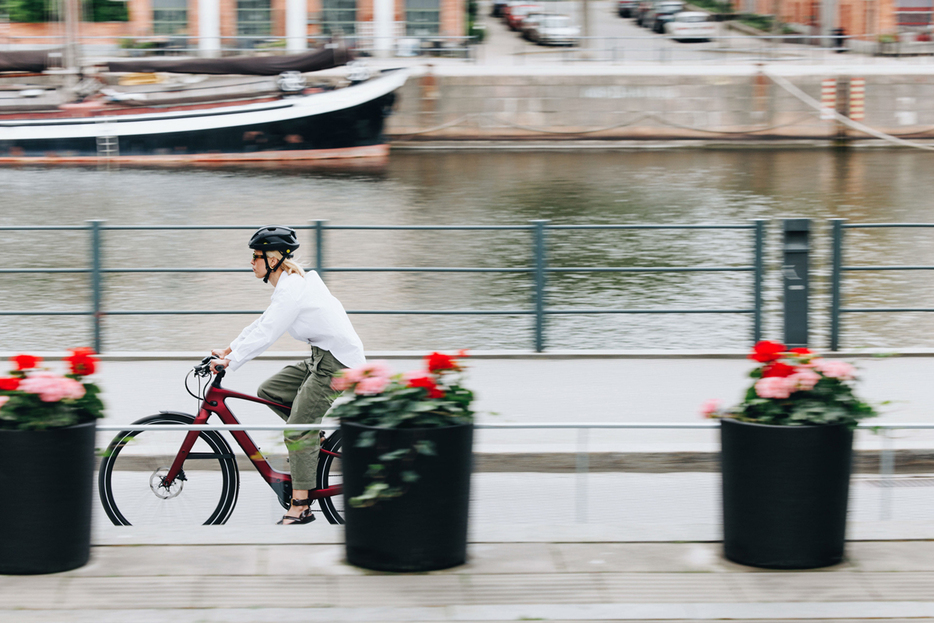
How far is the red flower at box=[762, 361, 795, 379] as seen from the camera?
15.5 ft

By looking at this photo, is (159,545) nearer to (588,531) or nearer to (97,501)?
(97,501)

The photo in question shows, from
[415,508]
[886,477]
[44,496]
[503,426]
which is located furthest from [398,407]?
[886,477]

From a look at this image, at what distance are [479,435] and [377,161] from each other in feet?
110

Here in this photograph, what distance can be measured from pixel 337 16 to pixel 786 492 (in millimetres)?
50400

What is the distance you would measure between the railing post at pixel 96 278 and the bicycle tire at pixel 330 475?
4.26m

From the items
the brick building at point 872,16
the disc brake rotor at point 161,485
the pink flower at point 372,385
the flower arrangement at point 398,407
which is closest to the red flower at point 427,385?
the flower arrangement at point 398,407

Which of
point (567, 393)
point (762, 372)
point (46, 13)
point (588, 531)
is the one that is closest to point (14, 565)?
point (588, 531)

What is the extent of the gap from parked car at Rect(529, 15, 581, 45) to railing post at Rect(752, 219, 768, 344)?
141ft

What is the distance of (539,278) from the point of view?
31.5 feet

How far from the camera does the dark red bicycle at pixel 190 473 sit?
5.63m

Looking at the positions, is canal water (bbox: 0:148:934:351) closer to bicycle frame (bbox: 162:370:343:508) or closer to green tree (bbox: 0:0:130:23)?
bicycle frame (bbox: 162:370:343:508)

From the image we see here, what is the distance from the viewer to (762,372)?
4812mm

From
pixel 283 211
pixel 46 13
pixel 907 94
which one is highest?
pixel 46 13

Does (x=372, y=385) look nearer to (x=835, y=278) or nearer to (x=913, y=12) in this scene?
(x=835, y=278)
